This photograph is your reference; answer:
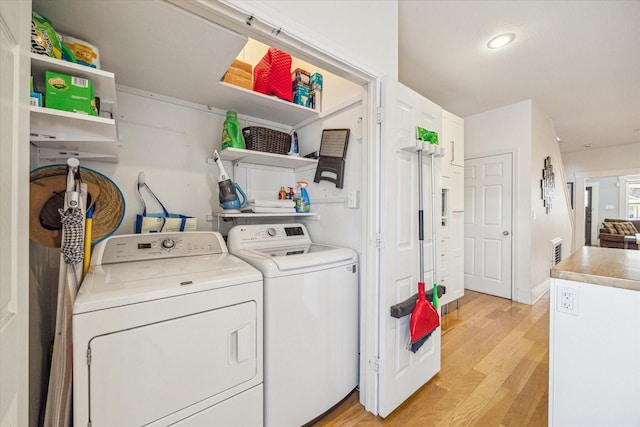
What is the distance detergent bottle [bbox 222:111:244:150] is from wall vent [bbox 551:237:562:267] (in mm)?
4836

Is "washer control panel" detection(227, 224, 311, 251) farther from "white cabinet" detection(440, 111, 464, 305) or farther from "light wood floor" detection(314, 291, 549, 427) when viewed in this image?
"white cabinet" detection(440, 111, 464, 305)

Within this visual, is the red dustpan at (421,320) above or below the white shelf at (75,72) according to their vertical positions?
below

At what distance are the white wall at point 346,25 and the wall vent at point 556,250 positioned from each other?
4.21m

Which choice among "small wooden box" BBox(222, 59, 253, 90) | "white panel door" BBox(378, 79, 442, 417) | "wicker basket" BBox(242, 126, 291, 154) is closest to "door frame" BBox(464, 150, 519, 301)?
"white panel door" BBox(378, 79, 442, 417)

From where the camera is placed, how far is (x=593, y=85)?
2.99 m

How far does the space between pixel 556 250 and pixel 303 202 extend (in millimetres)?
4598

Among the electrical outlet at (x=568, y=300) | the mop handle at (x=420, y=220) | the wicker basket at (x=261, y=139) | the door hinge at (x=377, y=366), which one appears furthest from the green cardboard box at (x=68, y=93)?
the electrical outlet at (x=568, y=300)

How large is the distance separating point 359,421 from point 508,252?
305cm

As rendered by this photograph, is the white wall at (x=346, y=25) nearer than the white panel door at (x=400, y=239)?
Yes

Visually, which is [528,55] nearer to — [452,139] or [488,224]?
[452,139]

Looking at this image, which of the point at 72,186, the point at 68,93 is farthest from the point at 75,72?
the point at 72,186

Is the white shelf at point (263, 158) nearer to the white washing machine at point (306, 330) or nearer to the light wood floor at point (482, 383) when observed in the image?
the white washing machine at point (306, 330)

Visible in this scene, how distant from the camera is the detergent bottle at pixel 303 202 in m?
2.03

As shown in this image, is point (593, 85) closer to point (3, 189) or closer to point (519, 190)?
point (519, 190)
